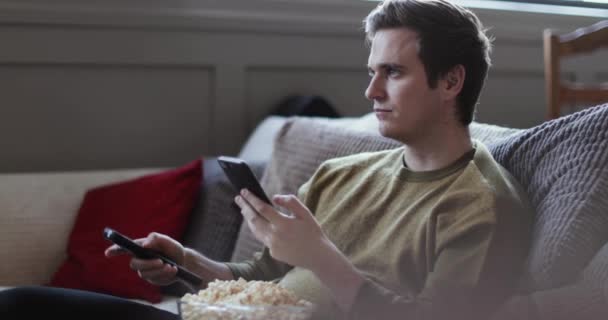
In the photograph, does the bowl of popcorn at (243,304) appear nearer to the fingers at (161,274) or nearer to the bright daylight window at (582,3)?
the fingers at (161,274)

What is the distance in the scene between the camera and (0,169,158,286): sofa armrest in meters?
1.96

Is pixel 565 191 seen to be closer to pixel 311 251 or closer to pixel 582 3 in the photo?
pixel 311 251

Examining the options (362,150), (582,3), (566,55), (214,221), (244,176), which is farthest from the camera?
(582,3)

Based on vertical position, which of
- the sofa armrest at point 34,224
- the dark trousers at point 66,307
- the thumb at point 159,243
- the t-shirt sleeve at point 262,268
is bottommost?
the sofa armrest at point 34,224

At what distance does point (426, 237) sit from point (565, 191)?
0.20 metres

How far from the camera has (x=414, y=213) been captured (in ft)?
4.05

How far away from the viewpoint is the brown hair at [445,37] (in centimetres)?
124

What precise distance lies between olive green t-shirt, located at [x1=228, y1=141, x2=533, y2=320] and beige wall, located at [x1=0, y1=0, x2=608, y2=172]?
1.24 meters

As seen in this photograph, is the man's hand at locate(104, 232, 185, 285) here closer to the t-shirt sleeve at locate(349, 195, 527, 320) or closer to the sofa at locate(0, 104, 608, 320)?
the sofa at locate(0, 104, 608, 320)

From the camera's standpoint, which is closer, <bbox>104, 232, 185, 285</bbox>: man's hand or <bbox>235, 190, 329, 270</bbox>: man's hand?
<bbox>235, 190, 329, 270</bbox>: man's hand

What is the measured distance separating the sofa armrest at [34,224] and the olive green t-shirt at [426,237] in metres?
0.81

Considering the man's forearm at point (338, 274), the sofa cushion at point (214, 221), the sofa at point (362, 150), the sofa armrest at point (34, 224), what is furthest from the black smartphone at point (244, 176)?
the sofa armrest at point (34, 224)

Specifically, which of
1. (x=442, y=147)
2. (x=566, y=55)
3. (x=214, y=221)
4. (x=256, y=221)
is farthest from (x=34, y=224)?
(x=566, y=55)

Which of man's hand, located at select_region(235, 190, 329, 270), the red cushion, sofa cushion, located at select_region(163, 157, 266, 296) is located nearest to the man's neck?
man's hand, located at select_region(235, 190, 329, 270)
